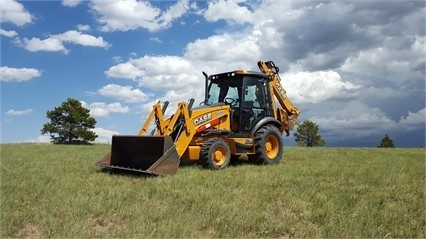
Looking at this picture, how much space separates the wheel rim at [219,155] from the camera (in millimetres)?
11703

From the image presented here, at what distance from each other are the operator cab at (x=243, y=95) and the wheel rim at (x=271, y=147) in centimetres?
73

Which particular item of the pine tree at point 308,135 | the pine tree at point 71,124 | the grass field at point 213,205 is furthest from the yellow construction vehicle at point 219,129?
the pine tree at point 308,135

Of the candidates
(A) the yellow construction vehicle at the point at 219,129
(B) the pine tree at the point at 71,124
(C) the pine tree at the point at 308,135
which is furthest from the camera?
(C) the pine tree at the point at 308,135

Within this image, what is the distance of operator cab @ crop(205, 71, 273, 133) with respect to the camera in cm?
1317

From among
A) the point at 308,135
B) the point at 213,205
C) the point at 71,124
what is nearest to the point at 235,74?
the point at 213,205

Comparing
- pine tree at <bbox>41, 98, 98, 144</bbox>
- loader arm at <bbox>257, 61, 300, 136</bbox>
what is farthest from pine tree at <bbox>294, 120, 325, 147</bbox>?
loader arm at <bbox>257, 61, 300, 136</bbox>

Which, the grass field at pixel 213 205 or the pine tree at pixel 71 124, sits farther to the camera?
the pine tree at pixel 71 124

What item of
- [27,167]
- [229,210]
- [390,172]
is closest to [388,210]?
[229,210]

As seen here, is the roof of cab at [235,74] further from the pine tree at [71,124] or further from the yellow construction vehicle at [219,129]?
the pine tree at [71,124]

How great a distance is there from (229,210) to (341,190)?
292cm

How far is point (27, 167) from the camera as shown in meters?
12.1

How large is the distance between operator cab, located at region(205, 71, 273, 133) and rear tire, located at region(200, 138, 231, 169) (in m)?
1.44

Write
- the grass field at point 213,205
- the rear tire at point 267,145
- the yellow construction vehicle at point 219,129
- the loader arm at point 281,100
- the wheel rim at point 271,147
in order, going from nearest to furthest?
the grass field at point 213,205 < the yellow construction vehicle at point 219,129 < the rear tire at point 267,145 < the wheel rim at point 271,147 < the loader arm at point 281,100

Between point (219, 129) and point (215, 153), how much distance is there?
1.09m
